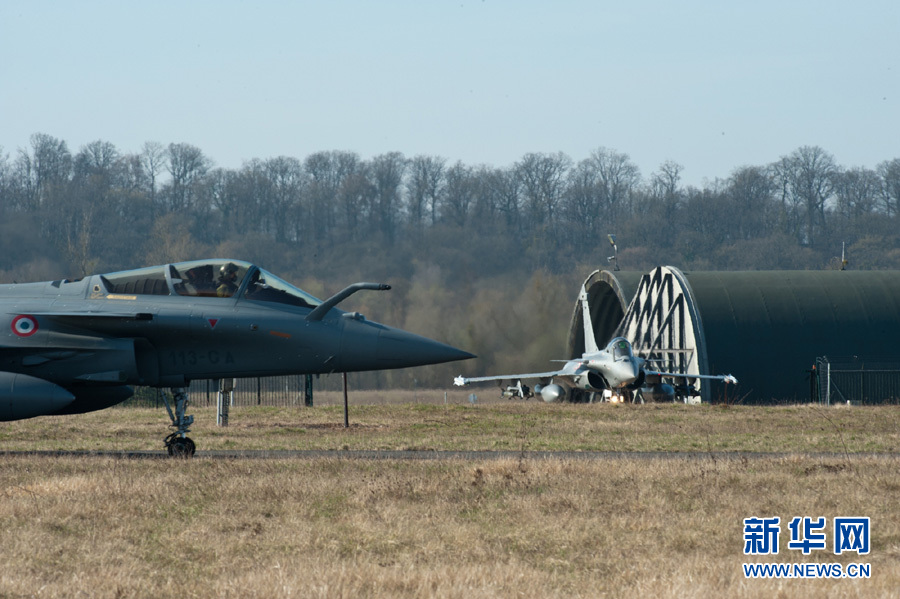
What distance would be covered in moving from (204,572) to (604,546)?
323 centimetres

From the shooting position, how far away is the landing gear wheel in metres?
15.4

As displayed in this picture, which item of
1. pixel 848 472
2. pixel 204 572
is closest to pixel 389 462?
pixel 848 472

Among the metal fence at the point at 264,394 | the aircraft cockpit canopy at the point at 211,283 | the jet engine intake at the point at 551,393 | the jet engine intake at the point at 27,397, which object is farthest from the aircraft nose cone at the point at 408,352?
the jet engine intake at the point at 551,393

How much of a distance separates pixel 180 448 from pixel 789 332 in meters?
31.6

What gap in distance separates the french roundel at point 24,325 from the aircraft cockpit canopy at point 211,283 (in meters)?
1.19

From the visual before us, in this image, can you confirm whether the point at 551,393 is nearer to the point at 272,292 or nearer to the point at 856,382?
the point at 856,382

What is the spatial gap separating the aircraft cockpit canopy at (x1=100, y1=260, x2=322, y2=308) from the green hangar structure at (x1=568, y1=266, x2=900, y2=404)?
93.9ft

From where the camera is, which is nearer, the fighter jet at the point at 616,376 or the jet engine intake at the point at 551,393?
the fighter jet at the point at 616,376

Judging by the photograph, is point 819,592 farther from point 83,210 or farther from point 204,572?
point 83,210

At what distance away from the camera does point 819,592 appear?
265 inches

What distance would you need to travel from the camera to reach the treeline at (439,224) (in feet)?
200

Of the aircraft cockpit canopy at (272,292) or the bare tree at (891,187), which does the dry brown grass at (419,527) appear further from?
the bare tree at (891,187)

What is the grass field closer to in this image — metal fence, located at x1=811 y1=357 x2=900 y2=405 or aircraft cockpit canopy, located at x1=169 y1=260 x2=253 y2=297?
aircraft cockpit canopy, located at x1=169 y1=260 x2=253 y2=297

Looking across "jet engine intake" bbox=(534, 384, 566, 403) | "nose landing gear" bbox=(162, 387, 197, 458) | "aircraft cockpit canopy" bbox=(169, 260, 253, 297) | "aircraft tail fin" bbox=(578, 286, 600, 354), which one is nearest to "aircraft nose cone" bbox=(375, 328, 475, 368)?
"aircraft cockpit canopy" bbox=(169, 260, 253, 297)
